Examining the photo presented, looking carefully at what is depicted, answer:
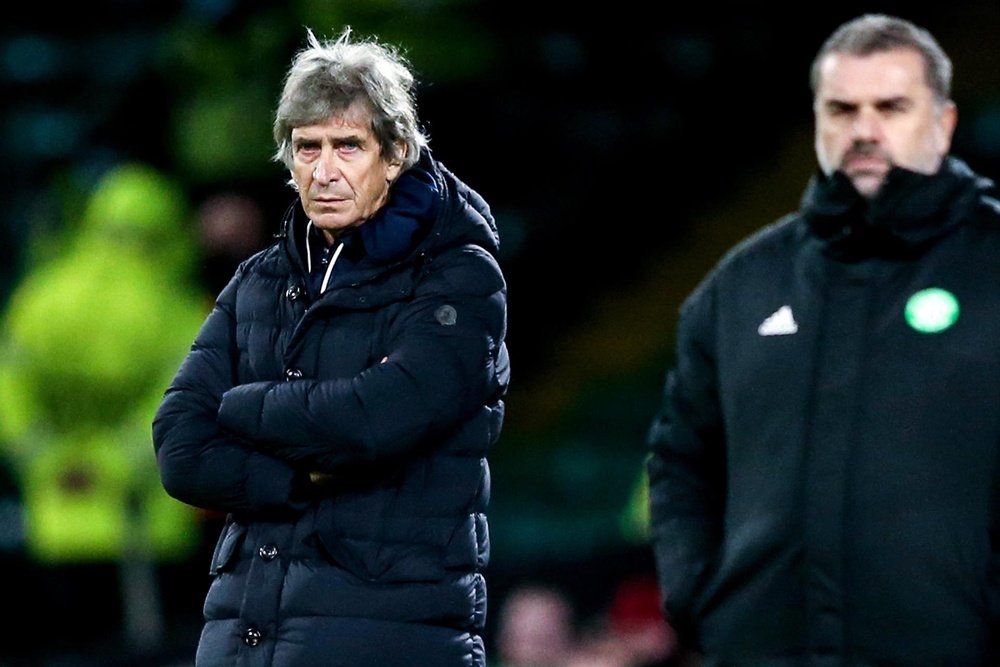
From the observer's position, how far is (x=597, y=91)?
884 cm

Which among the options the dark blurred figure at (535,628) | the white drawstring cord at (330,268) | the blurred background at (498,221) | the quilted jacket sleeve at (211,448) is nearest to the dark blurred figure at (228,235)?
the blurred background at (498,221)

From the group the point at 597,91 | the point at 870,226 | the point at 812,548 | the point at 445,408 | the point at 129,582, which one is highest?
the point at 597,91

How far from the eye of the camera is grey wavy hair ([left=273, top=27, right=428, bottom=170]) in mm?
3793

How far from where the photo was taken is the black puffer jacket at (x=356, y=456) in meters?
3.68

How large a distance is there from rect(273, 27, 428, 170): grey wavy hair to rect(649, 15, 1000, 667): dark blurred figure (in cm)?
71

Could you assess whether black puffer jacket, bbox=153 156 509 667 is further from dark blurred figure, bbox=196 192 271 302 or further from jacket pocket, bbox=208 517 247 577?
dark blurred figure, bbox=196 192 271 302

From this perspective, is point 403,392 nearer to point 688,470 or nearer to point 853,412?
point 688,470

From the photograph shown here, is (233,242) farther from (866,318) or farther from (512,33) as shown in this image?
(866,318)

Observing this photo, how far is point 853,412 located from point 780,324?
0.24 metres

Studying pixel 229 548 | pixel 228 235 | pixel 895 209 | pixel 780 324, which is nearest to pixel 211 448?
pixel 229 548

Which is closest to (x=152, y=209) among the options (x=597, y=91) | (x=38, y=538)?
(x=38, y=538)

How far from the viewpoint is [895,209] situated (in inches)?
152

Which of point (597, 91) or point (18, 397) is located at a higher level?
point (597, 91)

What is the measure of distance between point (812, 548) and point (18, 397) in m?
5.15
